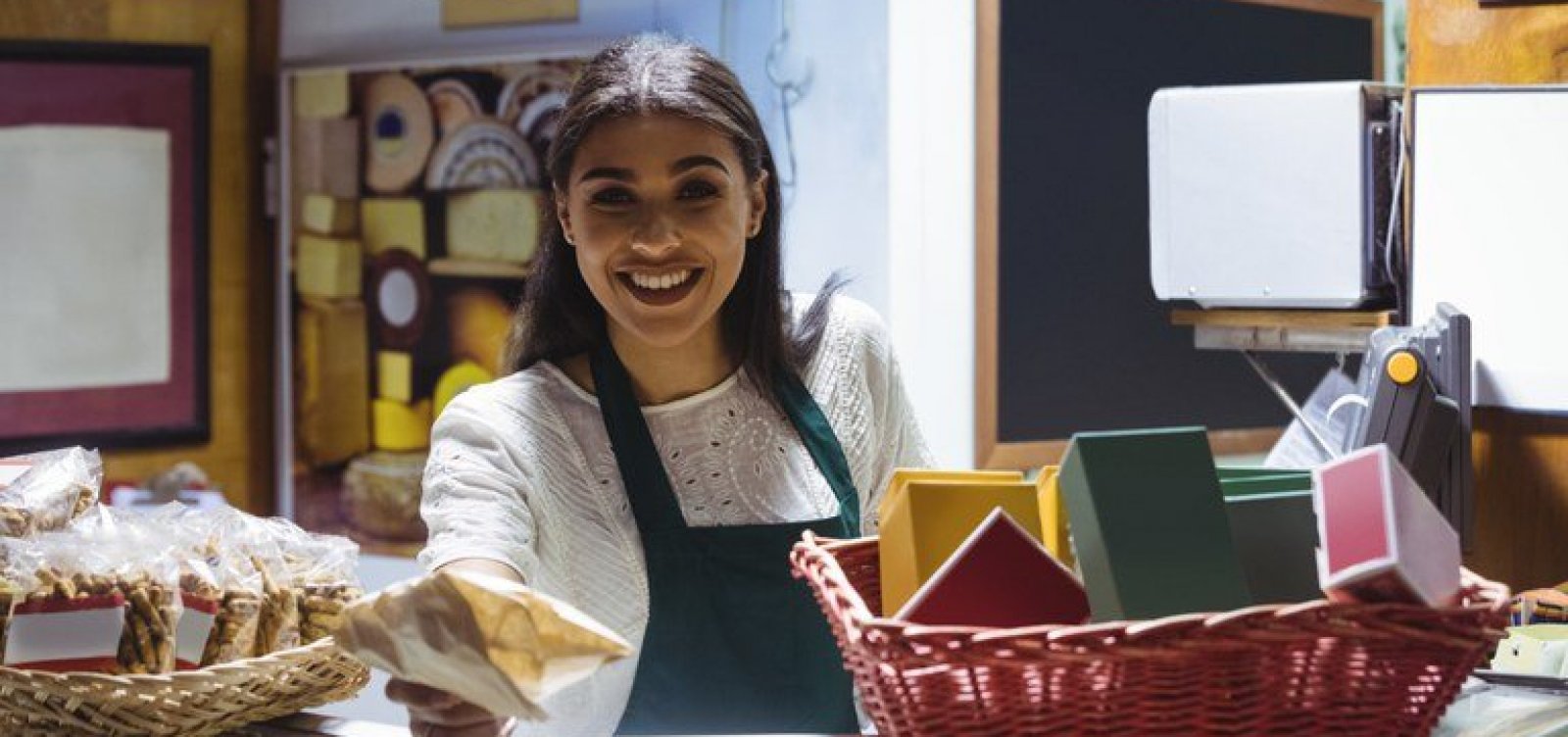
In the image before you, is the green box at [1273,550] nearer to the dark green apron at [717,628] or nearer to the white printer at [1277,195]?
the dark green apron at [717,628]

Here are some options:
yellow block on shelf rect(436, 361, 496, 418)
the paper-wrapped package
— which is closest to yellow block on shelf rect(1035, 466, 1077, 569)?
the paper-wrapped package

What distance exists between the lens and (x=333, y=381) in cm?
427

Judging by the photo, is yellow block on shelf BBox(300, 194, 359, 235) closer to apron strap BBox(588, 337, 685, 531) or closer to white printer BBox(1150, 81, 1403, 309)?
white printer BBox(1150, 81, 1403, 309)

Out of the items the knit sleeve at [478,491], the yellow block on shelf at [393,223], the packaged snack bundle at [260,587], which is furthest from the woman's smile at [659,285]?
the yellow block on shelf at [393,223]

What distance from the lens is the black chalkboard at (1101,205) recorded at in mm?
4070

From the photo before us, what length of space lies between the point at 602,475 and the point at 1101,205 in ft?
7.91

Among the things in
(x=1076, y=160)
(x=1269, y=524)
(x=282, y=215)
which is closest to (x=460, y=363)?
(x=282, y=215)

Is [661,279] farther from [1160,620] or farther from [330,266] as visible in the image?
[330,266]

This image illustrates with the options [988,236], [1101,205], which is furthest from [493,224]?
[1101,205]

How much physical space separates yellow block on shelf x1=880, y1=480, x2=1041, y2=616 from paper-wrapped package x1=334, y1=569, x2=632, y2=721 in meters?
0.24

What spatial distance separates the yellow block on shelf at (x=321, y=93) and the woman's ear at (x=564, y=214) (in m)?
2.14

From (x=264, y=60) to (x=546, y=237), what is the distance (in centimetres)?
229

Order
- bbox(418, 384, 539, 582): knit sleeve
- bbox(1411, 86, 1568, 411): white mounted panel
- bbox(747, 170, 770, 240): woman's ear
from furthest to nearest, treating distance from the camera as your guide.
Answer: bbox(1411, 86, 1568, 411): white mounted panel < bbox(747, 170, 770, 240): woman's ear < bbox(418, 384, 539, 582): knit sleeve

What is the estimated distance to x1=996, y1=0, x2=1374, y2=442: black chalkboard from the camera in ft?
13.4
